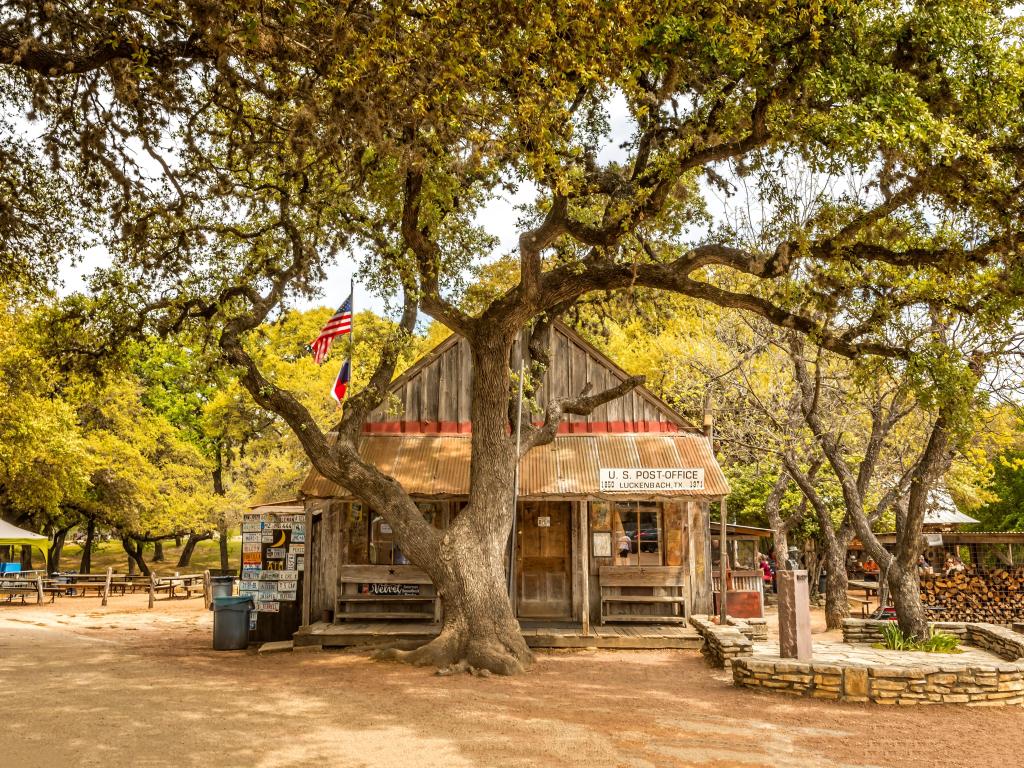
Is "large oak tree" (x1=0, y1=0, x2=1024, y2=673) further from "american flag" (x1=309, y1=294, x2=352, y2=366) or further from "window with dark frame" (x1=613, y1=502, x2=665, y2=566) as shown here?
"window with dark frame" (x1=613, y1=502, x2=665, y2=566)

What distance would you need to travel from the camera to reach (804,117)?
9.62m

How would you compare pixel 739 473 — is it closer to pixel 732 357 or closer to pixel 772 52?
pixel 732 357

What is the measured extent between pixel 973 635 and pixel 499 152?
10317 mm

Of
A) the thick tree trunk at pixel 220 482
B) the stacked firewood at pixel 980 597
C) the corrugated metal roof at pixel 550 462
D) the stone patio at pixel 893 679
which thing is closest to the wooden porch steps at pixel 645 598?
the corrugated metal roof at pixel 550 462

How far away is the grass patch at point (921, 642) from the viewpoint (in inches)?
466

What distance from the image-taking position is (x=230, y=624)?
14164mm

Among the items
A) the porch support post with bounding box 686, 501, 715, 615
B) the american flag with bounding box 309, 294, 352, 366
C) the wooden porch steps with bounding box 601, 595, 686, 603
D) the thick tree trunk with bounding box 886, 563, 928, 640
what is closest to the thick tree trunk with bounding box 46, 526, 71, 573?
the american flag with bounding box 309, 294, 352, 366

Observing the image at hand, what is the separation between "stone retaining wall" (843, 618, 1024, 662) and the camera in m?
11.4

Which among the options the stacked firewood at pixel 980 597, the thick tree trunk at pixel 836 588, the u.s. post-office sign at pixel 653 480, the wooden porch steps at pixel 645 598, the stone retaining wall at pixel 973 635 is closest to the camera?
the stone retaining wall at pixel 973 635

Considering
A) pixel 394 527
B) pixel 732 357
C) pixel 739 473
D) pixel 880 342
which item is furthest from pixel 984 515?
pixel 394 527

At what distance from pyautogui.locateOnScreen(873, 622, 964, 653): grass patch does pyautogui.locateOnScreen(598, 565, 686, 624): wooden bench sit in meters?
4.37

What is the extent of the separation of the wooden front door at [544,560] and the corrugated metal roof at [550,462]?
1.35 meters

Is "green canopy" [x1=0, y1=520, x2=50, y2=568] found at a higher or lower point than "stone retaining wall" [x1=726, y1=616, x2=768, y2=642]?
higher

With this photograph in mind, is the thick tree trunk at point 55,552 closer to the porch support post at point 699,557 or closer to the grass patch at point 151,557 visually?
the grass patch at point 151,557
